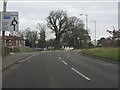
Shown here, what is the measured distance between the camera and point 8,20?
34688 millimetres

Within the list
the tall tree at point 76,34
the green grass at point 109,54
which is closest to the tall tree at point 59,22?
the tall tree at point 76,34

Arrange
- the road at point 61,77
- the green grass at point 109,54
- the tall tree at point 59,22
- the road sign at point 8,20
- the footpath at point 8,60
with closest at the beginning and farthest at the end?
1. the road at point 61,77
2. the footpath at point 8,60
3. the road sign at point 8,20
4. the green grass at point 109,54
5. the tall tree at point 59,22

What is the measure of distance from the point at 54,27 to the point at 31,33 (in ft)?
81.0

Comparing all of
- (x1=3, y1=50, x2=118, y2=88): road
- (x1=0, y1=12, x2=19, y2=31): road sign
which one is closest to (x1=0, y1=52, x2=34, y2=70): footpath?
(x1=3, y1=50, x2=118, y2=88): road

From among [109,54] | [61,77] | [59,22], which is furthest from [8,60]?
[59,22]

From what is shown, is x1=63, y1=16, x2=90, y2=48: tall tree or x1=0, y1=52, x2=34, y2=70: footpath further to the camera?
x1=63, y1=16, x2=90, y2=48: tall tree

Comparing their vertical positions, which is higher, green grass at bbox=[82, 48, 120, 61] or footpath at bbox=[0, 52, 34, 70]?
green grass at bbox=[82, 48, 120, 61]

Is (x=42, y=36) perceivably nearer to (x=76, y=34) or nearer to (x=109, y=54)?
(x=76, y=34)

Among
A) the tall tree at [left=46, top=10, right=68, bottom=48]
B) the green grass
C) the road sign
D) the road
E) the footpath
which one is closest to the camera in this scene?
the road

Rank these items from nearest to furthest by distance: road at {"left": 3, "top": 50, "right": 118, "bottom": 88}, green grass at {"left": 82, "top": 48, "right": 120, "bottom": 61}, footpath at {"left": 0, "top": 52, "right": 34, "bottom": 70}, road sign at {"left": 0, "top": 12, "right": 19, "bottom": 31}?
road at {"left": 3, "top": 50, "right": 118, "bottom": 88} → footpath at {"left": 0, "top": 52, "right": 34, "bottom": 70} → road sign at {"left": 0, "top": 12, "right": 19, "bottom": 31} → green grass at {"left": 82, "top": 48, "right": 120, "bottom": 61}

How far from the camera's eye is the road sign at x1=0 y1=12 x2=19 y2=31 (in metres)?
34.5

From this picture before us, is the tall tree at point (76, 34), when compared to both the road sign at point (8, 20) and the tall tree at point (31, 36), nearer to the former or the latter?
the tall tree at point (31, 36)

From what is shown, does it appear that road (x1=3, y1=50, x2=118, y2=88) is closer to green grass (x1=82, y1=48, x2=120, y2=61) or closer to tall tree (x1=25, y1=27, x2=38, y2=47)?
green grass (x1=82, y1=48, x2=120, y2=61)

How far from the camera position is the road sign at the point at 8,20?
34.5 meters
